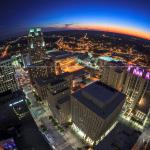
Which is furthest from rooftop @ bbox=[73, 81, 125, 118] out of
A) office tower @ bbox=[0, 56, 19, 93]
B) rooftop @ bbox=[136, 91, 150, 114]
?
office tower @ bbox=[0, 56, 19, 93]

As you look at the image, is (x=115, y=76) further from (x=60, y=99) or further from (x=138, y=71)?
(x=60, y=99)

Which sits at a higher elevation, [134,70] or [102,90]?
[134,70]

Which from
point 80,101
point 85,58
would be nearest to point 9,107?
point 80,101

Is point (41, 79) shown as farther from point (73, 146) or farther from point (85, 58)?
point (85, 58)

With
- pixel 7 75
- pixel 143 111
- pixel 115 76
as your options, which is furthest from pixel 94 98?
pixel 7 75

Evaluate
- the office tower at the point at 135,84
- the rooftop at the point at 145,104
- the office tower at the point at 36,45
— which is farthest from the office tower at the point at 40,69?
the rooftop at the point at 145,104

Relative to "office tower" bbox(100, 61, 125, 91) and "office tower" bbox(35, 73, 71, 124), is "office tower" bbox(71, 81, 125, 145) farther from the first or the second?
"office tower" bbox(100, 61, 125, 91)
